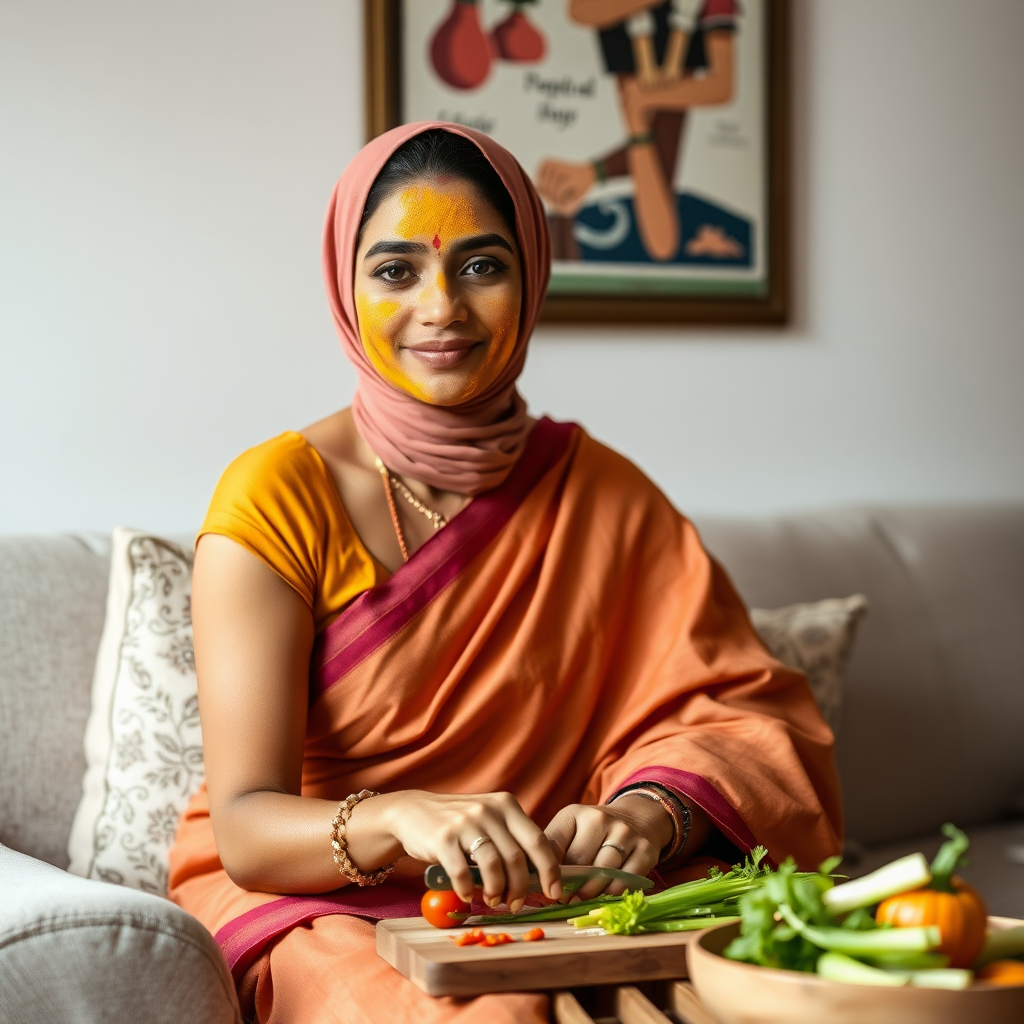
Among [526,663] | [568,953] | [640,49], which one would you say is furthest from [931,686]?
[568,953]

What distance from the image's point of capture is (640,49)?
7.88 ft

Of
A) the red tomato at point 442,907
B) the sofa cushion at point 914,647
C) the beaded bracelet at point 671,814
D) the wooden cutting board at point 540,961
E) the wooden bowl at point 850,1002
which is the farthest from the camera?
the sofa cushion at point 914,647

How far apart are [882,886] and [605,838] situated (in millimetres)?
458

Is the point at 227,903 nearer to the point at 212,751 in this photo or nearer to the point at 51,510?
the point at 212,751

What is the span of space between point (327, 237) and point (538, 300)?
10.6 inches

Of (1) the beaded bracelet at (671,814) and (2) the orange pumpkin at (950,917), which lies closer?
(2) the orange pumpkin at (950,917)

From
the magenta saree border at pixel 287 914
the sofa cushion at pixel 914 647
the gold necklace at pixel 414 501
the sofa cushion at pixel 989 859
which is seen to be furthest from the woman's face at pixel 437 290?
the sofa cushion at pixel 989 859

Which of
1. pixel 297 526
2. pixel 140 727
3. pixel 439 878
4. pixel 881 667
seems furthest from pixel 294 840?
pixel 881 667

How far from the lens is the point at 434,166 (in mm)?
1482

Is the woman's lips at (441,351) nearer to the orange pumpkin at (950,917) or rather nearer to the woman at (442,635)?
the woman at (442,635)

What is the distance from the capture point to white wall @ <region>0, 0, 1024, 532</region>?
1999 mm

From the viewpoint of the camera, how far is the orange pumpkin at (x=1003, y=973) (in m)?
0.82

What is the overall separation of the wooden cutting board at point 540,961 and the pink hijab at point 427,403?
2.12 ft

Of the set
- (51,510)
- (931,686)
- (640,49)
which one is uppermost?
(640,49)
